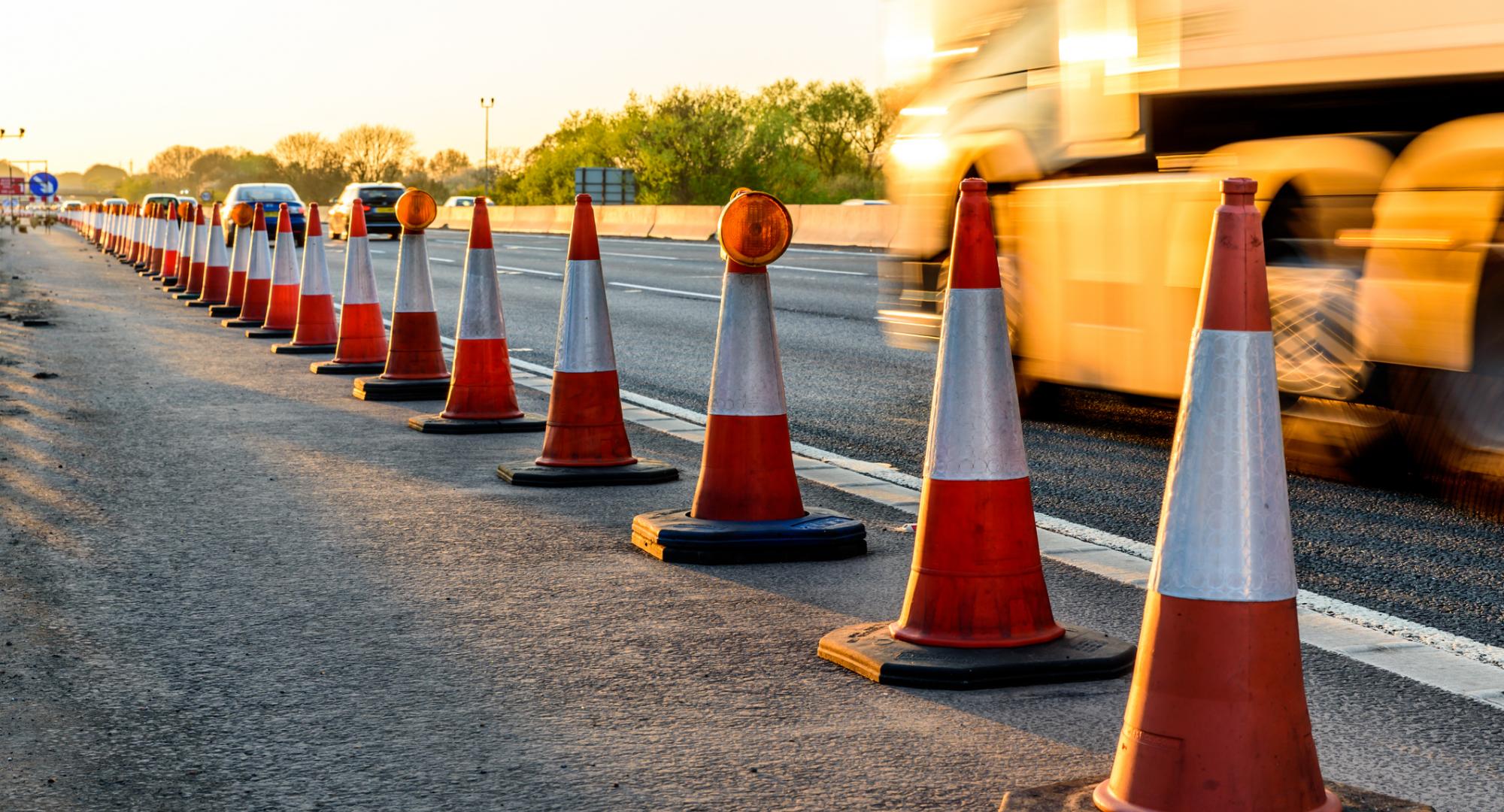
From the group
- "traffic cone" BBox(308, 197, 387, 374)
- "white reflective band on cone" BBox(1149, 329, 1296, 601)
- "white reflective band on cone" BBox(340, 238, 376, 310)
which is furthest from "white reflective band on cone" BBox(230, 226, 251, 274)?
"white reflective band on cone" BBox(1149, 329, 1296, 601)

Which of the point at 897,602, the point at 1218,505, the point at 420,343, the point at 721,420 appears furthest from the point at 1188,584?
the point at 420,343

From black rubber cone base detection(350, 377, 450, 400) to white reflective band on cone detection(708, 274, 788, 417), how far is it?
446 cm

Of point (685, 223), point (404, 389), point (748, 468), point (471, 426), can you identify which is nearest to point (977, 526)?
point (748, 468)

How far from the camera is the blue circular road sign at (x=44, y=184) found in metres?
63.6

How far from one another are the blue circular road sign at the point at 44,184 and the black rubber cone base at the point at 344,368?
5643 cm

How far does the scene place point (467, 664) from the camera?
171 inches

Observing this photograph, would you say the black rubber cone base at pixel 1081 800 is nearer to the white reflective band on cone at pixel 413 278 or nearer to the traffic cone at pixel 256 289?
the white reflective band on cone at pixel 413 278

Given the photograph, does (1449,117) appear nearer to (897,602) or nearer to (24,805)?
(897,602)

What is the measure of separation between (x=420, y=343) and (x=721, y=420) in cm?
459

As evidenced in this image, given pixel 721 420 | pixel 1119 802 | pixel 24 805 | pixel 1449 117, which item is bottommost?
pixel 24 805

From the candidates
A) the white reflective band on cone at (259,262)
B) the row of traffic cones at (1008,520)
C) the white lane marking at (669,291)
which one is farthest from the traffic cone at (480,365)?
the white lane marking at (669,291)

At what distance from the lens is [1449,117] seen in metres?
6.57

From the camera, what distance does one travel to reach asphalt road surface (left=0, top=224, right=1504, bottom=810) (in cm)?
346

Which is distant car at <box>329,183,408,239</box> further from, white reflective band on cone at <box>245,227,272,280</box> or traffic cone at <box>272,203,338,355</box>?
traffic cone at <box>272,203,338,355</box>
